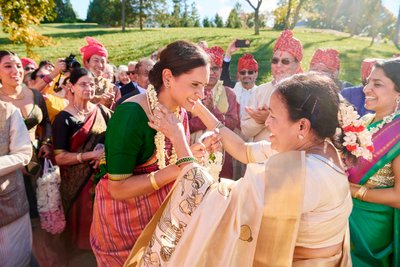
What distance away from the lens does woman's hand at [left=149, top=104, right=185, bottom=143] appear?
1.84 metres

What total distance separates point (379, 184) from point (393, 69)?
32.8 inches

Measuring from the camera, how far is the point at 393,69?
2525 mm

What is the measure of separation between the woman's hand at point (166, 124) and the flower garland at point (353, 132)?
80 centimetres

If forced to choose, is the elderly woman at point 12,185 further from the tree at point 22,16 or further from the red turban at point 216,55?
the tree at point 22,16

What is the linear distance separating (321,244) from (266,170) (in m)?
0.44

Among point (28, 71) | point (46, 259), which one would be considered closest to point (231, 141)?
point (46, 259)

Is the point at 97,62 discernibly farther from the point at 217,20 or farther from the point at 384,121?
the point at 217,20

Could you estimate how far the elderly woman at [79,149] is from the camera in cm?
316

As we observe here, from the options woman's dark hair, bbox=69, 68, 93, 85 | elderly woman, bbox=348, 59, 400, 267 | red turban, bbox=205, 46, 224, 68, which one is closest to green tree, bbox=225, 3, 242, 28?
Answer: red turban, bbox=205, 46, 224, 68

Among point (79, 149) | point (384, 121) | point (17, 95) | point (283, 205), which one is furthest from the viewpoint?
point (17, 95)

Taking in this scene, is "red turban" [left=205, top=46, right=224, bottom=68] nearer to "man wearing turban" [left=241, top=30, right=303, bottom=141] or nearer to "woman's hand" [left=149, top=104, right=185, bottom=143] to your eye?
"man wearing turban" [left=241, top=30, right=303, bottom=141]

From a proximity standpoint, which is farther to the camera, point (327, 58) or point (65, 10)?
point (65, 10)

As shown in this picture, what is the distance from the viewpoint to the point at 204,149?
2076 millimetres

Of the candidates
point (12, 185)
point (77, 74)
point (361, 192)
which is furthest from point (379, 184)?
point (77, 74)
